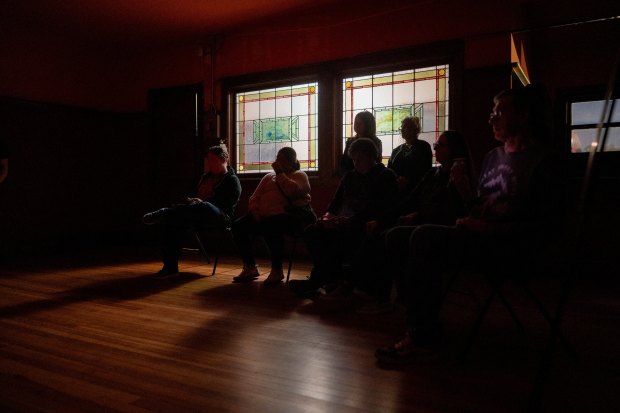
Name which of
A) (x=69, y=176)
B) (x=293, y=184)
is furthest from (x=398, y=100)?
(x=69, y=176)

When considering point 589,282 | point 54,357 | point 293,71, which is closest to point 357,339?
point 54,357

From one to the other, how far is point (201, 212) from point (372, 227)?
6.03 feet

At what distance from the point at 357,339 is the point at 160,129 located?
4.99 metres

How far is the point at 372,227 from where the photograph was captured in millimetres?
2953

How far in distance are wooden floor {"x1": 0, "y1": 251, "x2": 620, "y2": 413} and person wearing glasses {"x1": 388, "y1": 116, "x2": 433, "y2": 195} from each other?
94 centimetres

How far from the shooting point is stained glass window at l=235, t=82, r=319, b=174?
5.54 metres

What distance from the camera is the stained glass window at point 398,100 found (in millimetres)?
4781

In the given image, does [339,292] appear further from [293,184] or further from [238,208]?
[238,208]

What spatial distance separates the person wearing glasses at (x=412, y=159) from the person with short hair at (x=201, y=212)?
1600 millimetres

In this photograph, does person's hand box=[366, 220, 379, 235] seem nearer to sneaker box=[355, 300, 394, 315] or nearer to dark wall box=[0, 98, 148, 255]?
sneaker box=[355, 300, 394, 315]

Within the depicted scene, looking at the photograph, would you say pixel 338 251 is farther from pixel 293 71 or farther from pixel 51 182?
pixel 51 182

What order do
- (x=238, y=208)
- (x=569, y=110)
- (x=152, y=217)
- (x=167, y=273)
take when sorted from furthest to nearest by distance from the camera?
(x=238, y=208) → (x=569, y=110) → (x=167, y=273) → (x=152, y=217)

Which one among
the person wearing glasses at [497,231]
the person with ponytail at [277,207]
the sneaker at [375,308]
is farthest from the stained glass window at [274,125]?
the person wearing glasses at [497,231]

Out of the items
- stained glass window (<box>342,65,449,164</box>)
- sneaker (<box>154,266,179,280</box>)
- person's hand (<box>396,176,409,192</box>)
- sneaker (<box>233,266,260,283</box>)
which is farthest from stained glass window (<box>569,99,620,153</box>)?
sneaker (<box>154,266,179,280</box>)
